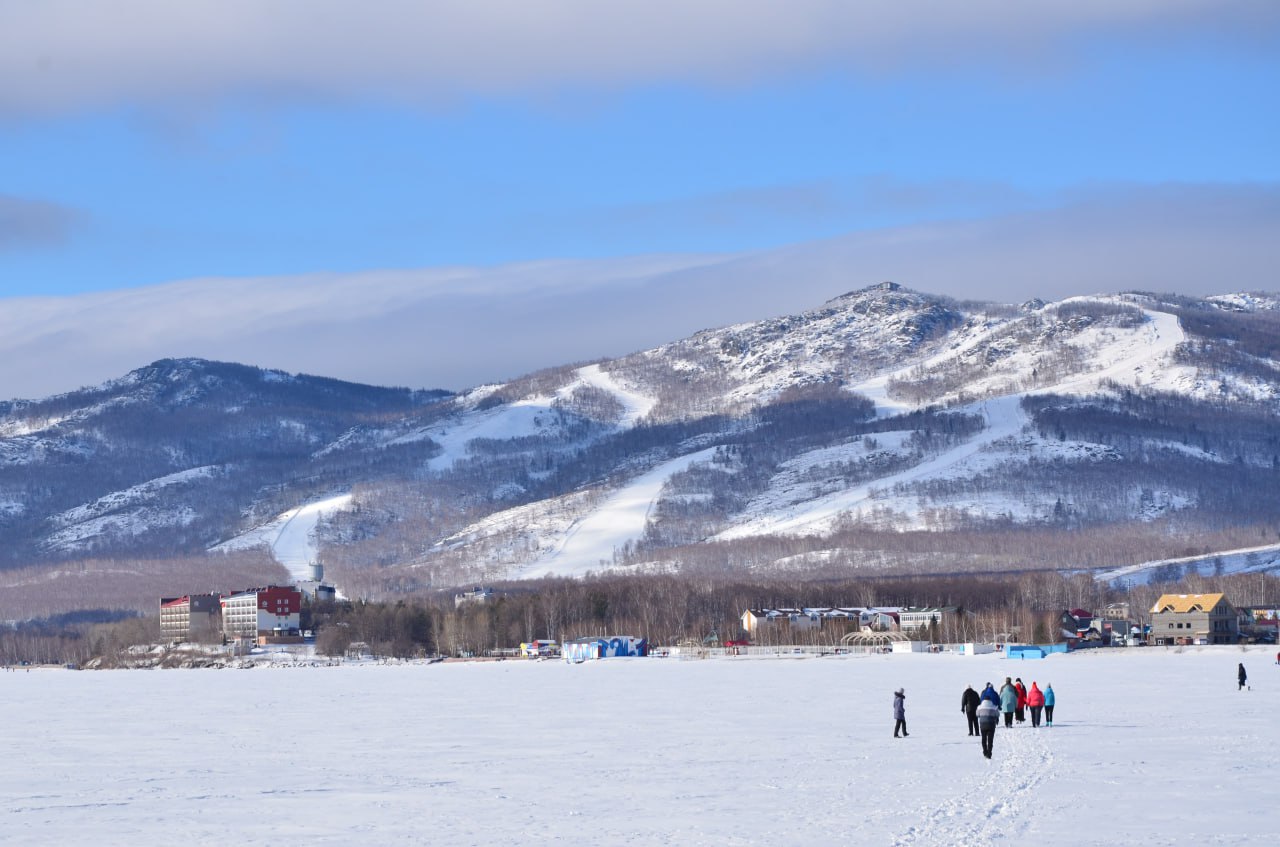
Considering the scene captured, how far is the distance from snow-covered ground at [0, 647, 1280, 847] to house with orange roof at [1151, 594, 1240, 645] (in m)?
79.9

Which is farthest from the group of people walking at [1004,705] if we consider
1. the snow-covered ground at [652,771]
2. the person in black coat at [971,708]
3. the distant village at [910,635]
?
the distant village at [910,635]

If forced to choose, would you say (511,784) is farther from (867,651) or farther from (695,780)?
(867,651)

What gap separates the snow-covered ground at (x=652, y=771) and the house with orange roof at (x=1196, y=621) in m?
79.9

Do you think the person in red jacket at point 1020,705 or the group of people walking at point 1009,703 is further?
the person in red jacket at point 1020,705

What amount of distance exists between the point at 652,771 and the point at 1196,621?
124 m

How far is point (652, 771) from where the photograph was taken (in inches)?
1709

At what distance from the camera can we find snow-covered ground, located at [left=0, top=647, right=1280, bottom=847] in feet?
111

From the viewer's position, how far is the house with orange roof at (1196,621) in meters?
155

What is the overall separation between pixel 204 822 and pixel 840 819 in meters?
12.5

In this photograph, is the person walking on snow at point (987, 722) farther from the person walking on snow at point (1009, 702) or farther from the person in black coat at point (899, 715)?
the person walking on snow at point (1009, 702)

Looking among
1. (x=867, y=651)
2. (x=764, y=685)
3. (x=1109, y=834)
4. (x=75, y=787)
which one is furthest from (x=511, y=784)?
(x=867, y=651)

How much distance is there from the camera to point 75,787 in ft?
141

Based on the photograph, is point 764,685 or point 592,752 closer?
point 592,752

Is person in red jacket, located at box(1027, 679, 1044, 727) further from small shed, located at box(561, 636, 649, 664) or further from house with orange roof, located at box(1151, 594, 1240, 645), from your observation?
house with orange roof, located at box(1151, 594, 1240, 645)
